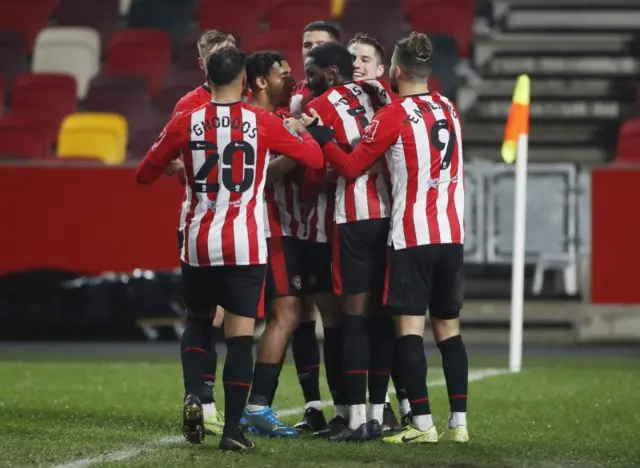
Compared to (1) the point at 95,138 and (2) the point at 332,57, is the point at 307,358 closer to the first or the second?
(2) the point at 332,57

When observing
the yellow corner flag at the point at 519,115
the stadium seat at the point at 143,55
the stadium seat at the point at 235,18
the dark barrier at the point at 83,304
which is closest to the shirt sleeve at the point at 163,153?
the yellow corner flag at the point at 519,115

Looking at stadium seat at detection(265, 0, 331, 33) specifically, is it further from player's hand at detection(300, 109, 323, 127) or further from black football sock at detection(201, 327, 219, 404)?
player's hand at detection(300, 109, 323, 127)

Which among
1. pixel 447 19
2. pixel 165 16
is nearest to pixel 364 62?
pixel 447 19

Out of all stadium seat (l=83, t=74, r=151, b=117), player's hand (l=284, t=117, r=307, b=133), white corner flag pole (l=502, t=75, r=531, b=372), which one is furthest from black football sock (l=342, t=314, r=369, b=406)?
stadium seat (l=83, t=74, r=151, b=117)

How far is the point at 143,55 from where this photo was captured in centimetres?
1579

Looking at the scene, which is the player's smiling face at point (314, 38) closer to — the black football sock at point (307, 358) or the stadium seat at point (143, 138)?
the black football sock at point (307, 358)

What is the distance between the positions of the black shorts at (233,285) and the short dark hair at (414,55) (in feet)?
3.53

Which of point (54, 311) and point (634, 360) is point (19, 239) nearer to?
point (54, 311)

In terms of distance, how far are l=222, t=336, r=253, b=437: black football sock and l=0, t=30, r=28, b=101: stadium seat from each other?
10.8 meters

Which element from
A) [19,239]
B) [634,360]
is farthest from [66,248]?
[634,360]

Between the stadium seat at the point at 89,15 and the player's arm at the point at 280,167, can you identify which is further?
the stadium seat at the point at 89,15

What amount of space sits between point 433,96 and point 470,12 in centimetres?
952

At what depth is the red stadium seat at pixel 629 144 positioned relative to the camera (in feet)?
43.3

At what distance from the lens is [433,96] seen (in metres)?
6.15
